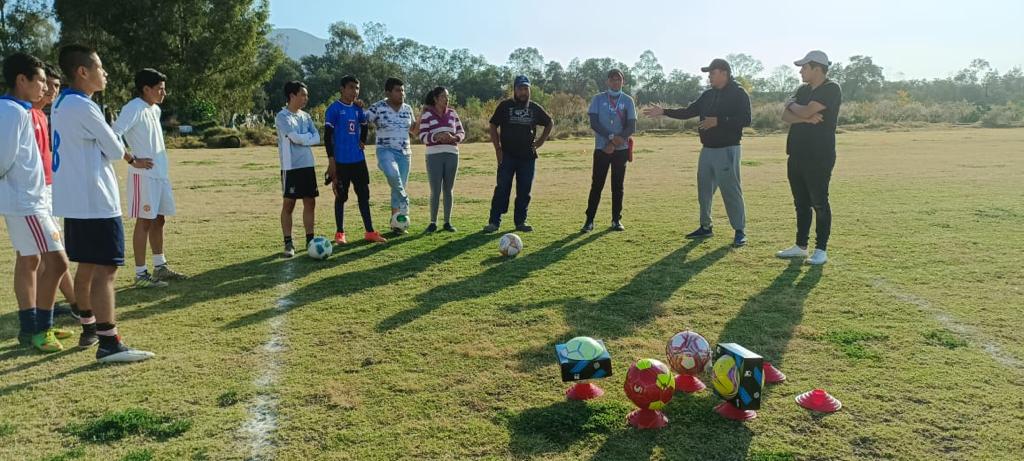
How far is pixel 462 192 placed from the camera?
1368cm

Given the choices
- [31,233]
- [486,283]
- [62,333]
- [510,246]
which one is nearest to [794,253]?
[510,246]

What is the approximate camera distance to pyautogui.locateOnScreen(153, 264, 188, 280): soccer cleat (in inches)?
261

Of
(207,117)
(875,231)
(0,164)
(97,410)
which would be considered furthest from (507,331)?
(207,117)

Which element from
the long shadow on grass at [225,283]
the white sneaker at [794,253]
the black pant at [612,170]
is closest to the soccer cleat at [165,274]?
the long shadow on grass at [225,283]

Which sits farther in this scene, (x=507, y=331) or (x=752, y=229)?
(x=752, y=229)

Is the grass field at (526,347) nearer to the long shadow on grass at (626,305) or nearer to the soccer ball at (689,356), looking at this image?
the long shadow on grass at (626,305)

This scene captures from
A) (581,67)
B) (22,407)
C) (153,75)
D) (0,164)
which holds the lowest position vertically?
(22,407)

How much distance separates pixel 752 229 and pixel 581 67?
95.6 m

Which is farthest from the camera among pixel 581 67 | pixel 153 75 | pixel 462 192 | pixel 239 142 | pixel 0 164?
pixel 581 67

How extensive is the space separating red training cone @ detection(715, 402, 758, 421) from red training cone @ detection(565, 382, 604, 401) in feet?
2.23

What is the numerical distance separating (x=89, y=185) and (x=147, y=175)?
2100 mm

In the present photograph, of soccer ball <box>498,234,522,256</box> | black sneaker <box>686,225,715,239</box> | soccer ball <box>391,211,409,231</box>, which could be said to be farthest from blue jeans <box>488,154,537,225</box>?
black sneaker <box>686,225,715,239</box>

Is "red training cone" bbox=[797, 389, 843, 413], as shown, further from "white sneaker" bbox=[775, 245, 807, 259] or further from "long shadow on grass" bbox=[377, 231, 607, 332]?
"white sneaker" bbox=[775, 245, 807, 259]

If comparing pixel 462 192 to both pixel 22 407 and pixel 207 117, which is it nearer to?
pixel 22 407
